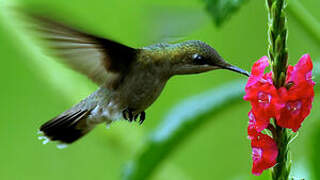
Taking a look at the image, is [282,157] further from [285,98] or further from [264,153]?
[285,98]

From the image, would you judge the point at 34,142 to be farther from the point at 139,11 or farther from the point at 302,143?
the point at 302,143

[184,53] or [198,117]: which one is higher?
[184,53]

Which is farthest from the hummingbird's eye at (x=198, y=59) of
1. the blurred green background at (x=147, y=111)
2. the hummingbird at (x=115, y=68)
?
the blurred green background at (x=147, y=111)

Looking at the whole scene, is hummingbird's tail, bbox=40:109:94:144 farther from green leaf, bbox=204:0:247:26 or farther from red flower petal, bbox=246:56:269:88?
red flower petal, bbox=246:56:269:88

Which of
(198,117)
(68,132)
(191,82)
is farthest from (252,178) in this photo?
(191,82)

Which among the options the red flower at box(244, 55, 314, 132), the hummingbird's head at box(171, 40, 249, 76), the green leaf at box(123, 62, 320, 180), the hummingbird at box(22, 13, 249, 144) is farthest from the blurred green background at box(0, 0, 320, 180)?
the red flower at box(244, 55, 314, 132)

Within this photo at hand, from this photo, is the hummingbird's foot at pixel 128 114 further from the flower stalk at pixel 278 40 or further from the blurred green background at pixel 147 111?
the blurred green background at pixel 147 111

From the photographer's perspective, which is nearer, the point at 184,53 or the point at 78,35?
the point at 78,35
